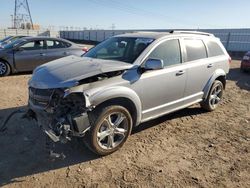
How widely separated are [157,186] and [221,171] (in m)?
1.04

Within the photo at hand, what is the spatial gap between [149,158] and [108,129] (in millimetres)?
783

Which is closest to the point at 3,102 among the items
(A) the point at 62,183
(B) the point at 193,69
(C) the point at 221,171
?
(A) the point at 62,183

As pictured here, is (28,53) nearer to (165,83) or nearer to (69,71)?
(69,71)

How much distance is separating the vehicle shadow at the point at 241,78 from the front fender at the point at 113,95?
605 centimetres

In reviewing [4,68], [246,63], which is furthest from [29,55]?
[246,63]

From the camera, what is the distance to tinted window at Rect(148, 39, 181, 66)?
458 cm

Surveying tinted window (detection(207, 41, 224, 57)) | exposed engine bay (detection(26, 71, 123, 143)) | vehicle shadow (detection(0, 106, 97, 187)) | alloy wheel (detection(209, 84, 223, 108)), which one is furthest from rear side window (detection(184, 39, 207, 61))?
vehicle shadow (detection(0, 106, 97, 187))

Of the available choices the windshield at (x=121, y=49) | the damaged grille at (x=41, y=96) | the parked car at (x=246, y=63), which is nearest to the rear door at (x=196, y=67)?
the windshield at (x=121, y=49)

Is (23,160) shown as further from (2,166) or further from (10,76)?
(10,76)

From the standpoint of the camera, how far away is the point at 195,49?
5418 millimetres

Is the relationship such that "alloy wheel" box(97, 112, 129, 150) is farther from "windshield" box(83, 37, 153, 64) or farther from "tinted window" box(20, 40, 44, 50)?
"tinted window" box(20, 40, 44, 50)

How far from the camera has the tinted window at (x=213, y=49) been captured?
584 cm

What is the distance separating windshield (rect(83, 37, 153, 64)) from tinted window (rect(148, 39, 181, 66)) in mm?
209

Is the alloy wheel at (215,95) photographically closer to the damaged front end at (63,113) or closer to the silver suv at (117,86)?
the silver suv at (117,86)
